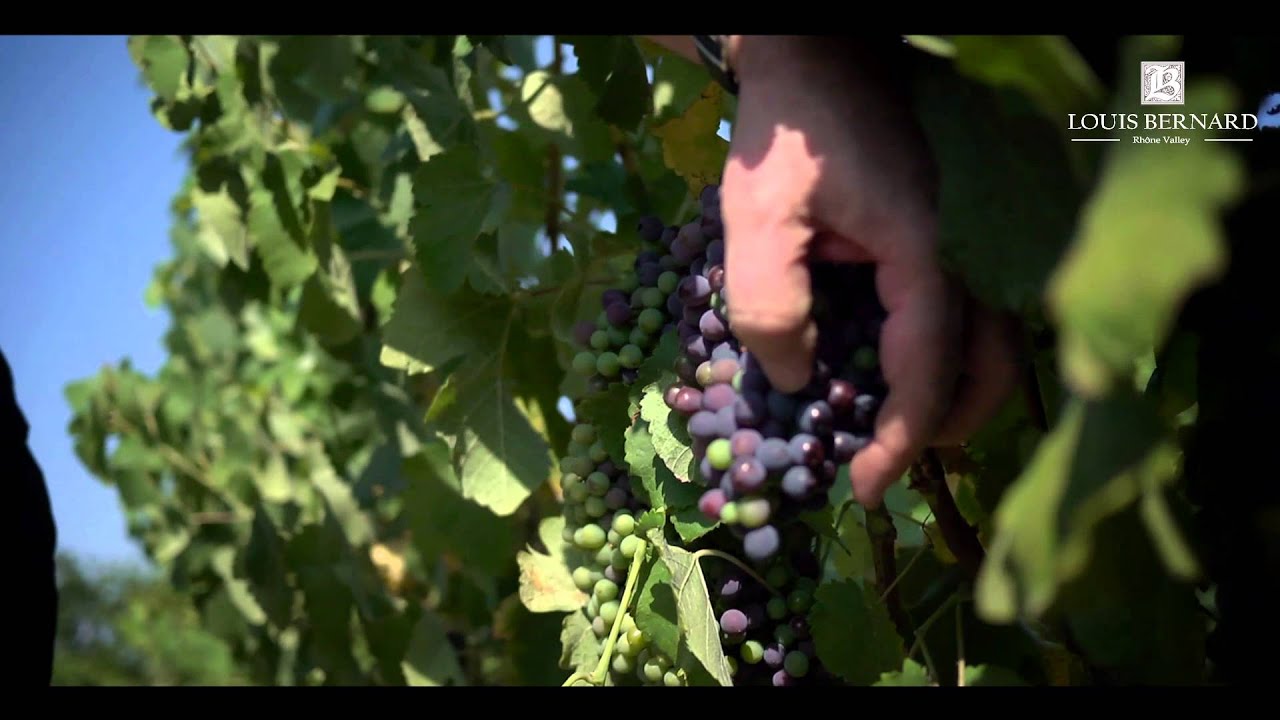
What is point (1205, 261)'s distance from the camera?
455 mm

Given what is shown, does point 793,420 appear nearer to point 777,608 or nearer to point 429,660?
point 777,608

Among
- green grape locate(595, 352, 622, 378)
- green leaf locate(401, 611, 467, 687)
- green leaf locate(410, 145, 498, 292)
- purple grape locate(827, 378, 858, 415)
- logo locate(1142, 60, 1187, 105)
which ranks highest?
green leaf locate(410, 145, 498, 292)

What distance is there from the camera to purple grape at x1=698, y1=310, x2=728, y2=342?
85cm

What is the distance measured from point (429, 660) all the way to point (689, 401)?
49.9 inches

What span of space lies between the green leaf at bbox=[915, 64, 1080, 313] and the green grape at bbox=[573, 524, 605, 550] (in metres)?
0.54

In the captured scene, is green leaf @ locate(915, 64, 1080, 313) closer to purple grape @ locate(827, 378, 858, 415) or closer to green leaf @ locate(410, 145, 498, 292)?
purple grape @ locate(827, 378, 858, 415)

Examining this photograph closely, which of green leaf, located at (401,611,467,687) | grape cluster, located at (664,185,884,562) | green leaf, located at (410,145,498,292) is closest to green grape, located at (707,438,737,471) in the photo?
grape cluster, located at (664,185,884,562)

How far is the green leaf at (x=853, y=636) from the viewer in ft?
3.01

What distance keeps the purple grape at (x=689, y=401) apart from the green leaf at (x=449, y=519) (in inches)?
35.4

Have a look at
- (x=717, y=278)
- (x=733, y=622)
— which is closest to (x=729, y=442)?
(x=717, y=278)

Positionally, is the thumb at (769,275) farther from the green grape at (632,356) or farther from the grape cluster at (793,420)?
the green grape at (632,356)

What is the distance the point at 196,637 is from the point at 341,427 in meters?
2.13

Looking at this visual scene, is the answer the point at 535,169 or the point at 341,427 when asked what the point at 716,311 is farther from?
the point at 341,427
